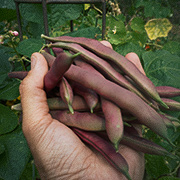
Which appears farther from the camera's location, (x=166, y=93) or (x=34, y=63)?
(x=166, y=93)

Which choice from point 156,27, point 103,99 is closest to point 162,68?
point 103,99

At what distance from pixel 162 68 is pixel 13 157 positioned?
4.16 feet

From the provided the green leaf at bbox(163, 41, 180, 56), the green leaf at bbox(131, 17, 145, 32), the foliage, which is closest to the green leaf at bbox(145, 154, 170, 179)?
the foliage

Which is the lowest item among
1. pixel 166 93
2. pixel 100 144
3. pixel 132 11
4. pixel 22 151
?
pixel 22 151

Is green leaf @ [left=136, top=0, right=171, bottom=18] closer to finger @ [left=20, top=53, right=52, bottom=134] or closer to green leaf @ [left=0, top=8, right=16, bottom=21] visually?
green leaf @ [left=0, top=8, right=16, bottom=21]

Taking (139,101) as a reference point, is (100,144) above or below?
below

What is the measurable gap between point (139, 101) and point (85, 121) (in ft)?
0.91

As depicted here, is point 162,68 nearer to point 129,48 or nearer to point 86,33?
point 129,48

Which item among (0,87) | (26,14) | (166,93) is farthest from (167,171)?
(26,14)

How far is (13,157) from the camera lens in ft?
4.07

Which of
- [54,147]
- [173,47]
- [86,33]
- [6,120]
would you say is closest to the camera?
[54,147]

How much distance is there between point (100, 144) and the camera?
955 millimetres

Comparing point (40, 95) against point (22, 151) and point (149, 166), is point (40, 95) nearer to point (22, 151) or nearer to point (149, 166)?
point (22, 151)

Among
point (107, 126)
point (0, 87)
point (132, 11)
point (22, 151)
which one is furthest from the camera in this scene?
point (132, 11)
